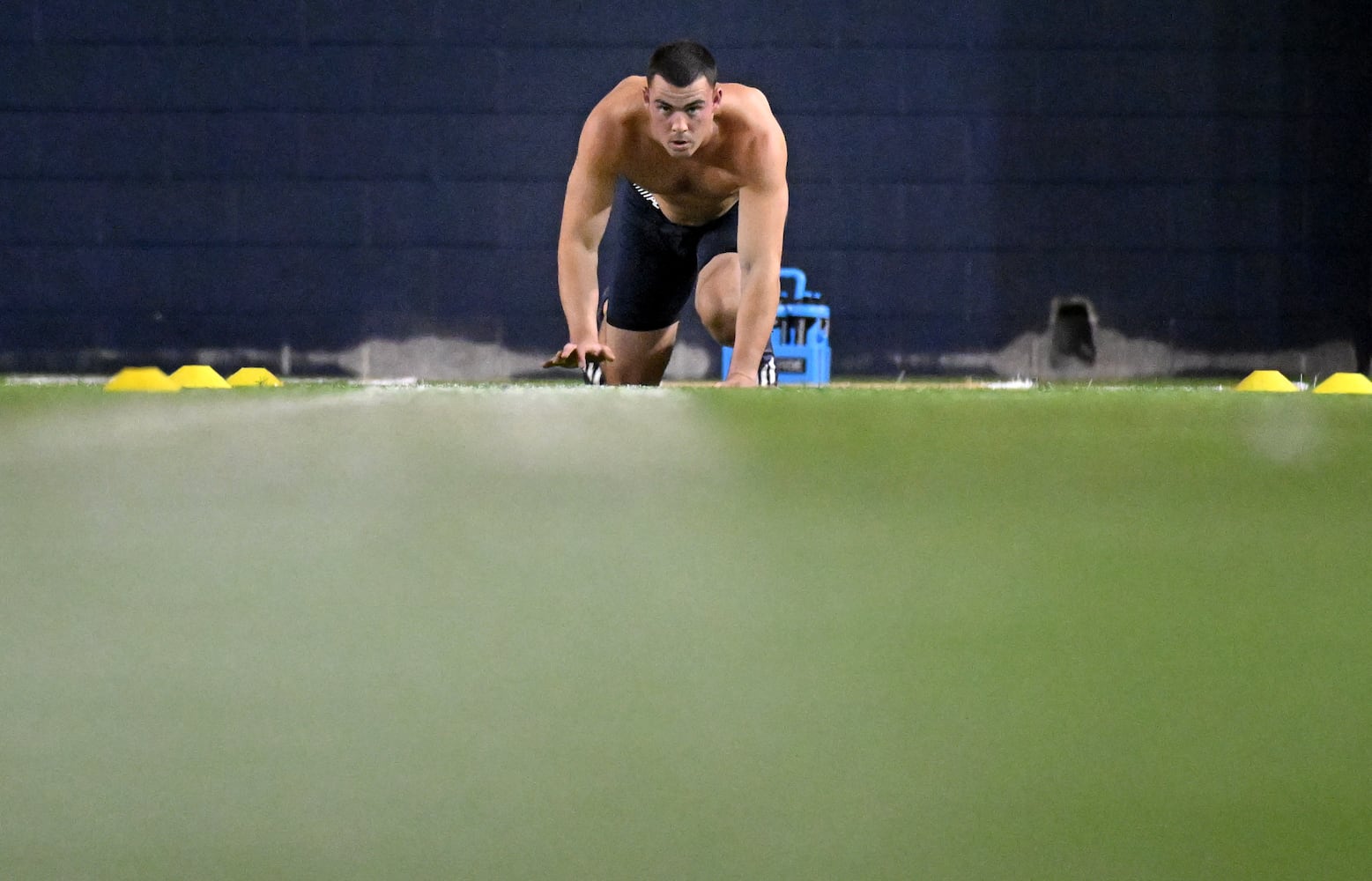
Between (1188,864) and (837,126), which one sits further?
(837,126)

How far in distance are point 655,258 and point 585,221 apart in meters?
0.60

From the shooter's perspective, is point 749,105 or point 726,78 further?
point 726,78

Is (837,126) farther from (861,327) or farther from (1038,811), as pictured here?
(1038,811)

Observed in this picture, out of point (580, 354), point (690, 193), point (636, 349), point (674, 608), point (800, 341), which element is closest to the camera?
point (674, 608)

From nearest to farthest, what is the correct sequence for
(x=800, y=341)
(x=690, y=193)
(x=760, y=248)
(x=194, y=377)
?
(x=194, y=377) → (x=760, y=248) → (x=690, y=193) → (x=800, y=341)

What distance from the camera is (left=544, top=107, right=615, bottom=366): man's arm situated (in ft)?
6.62

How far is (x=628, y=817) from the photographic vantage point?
2.40 ft

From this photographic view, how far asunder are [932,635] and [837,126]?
3603 mm

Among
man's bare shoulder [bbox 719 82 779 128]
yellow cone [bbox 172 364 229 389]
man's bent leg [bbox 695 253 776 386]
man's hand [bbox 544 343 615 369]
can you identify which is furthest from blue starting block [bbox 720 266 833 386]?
yellow cone [bbox 172 364 229 389]

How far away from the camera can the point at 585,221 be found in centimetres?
209

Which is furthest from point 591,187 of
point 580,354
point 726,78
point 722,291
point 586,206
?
point 726,78

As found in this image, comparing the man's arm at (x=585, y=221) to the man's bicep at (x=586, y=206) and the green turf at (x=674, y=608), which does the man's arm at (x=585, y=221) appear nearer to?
the man's bicep at (x=586, y=206)

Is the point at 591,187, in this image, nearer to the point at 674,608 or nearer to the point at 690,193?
the point at 690,193

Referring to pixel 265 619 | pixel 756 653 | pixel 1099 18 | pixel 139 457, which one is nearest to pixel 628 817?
pixel 756 653
